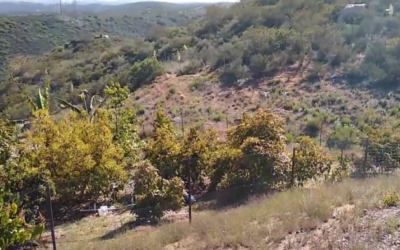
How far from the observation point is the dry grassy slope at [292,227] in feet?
21.7

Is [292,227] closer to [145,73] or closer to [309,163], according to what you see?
[309,163]

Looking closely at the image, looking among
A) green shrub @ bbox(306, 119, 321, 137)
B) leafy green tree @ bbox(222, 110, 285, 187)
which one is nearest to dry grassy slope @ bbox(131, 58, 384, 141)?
green shrub @ bbox(306, 119, 321, 137)

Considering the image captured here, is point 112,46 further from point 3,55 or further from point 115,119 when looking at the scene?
point 115,119

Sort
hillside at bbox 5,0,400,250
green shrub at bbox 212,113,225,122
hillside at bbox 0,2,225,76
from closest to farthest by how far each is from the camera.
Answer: hillside at bbox 5,0,400,250 < green shrub at bbox 212,113,225,122 < hillside at bbox 0,2,225,76

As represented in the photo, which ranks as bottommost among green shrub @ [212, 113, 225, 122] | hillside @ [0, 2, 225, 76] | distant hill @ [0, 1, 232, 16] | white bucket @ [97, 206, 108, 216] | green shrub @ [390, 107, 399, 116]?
green shrub @ [212, 113, 225, 122]

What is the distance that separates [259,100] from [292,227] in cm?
1646

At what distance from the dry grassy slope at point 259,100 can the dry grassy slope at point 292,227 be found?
33.9ft


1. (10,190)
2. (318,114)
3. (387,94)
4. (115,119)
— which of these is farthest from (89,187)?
(387,94)

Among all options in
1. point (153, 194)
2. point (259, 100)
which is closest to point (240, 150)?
point (153, 194)

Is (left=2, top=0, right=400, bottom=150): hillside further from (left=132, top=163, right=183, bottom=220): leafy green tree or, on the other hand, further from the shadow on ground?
the shadow on ground

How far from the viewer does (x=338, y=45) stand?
27.1 metres

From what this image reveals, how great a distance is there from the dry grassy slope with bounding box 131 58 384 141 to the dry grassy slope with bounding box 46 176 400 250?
10.3 metres

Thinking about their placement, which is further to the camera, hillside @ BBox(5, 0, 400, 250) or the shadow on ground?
the shadow on ground

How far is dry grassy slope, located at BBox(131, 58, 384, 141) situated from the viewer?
812 inches
